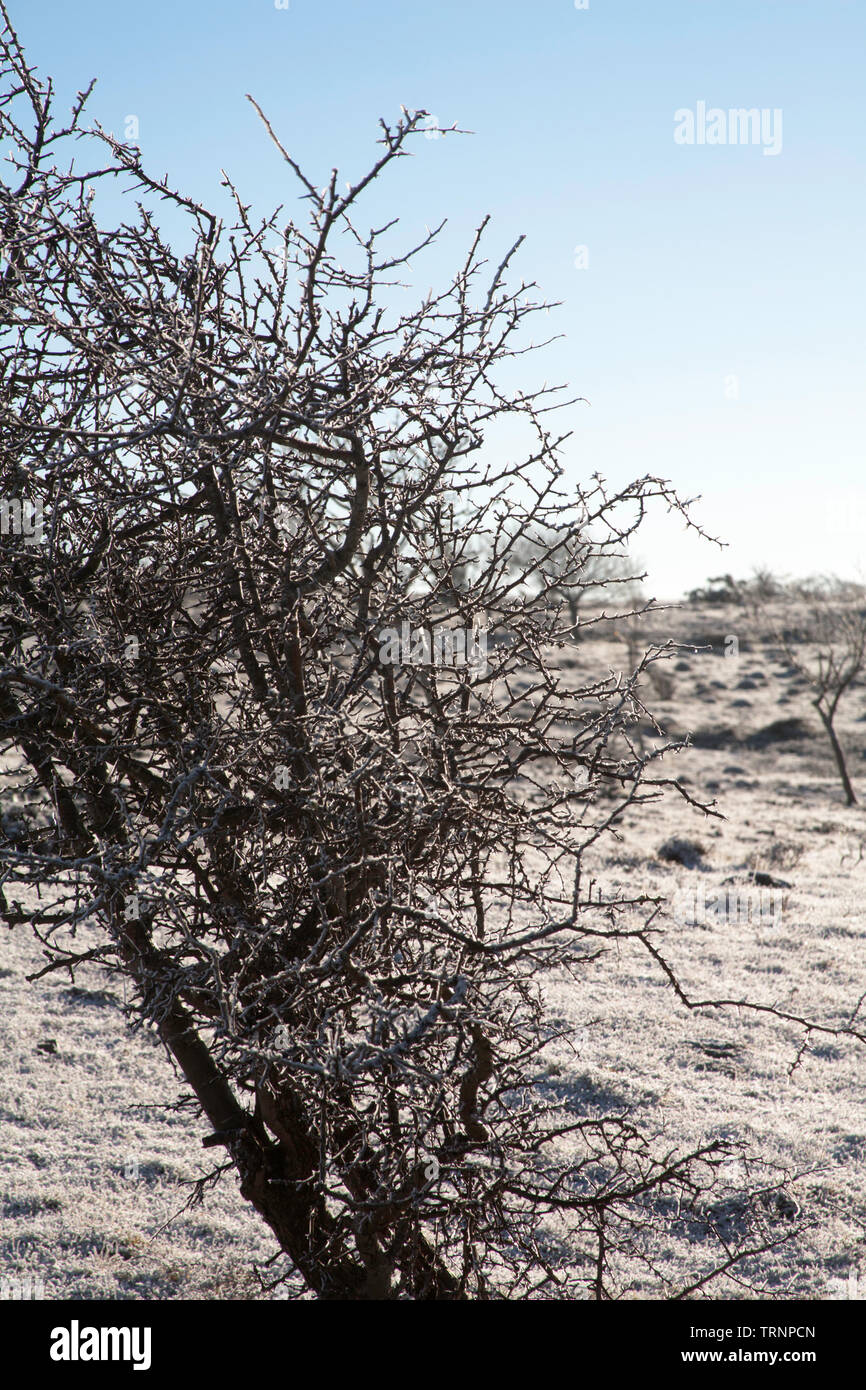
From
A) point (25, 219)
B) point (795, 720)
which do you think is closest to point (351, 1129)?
point (25, 219)

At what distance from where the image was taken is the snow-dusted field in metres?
5.59

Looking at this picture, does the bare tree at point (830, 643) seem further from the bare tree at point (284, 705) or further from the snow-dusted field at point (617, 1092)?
the bare tree at point (284, 705)

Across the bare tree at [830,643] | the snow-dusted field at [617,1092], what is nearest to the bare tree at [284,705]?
the snow-dusted field at [617,1092]

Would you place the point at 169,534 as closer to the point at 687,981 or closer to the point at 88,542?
the point at 88,542

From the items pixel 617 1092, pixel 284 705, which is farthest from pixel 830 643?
pixel 284 705

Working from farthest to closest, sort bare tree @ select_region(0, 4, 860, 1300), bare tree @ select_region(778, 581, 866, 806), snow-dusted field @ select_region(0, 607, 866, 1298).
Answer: bare tree @ select_region(778, 581, 866, 806) → snow-dusted field @ select_region(0, 607, 866, 1298) → bare tree @ select_region(0, 4, 860, 1300)

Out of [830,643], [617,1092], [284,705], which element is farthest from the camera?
[830,643]

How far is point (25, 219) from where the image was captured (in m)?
3.16

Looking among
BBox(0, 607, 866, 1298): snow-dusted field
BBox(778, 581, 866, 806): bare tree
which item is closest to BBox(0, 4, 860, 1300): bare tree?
BBox(0, 607, 866, 1298): snow-dusted field

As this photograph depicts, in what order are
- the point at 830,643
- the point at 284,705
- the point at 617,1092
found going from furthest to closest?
the point at 830,643 < the point at 617,1092 < the point at 284,705

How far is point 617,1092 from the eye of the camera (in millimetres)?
7484

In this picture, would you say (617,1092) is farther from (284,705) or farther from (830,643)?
(830,643)

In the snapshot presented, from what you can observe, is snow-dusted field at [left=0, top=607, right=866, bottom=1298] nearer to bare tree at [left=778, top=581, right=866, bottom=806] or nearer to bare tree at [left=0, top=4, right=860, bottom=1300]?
bare tree at [left=0, top=4, right=860, bottom=1300]

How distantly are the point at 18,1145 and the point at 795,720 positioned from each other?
24999 mm
